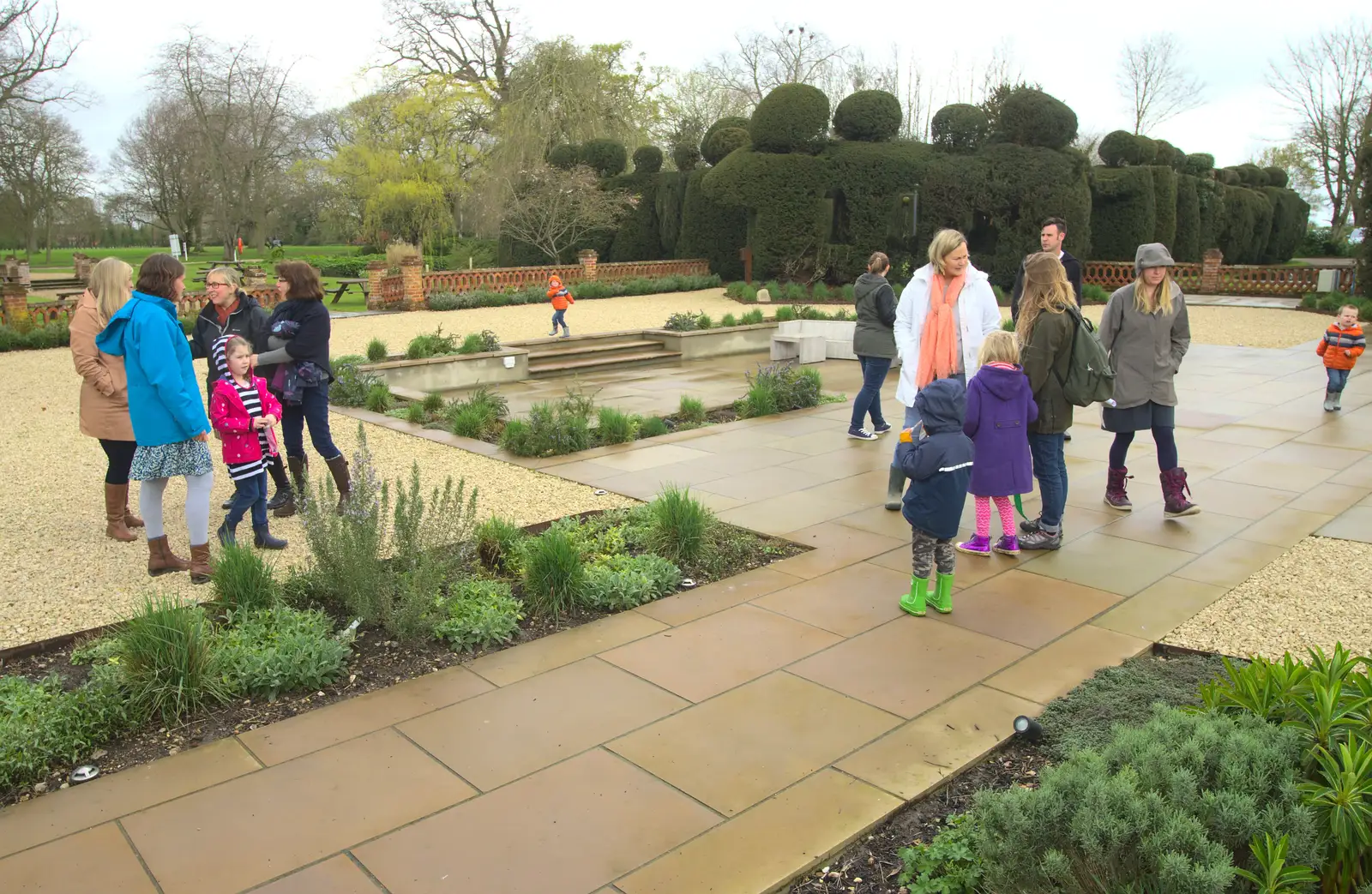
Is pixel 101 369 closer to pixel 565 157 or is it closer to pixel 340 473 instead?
pixel 340 473

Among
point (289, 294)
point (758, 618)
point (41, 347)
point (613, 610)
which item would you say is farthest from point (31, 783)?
point (41, 347)


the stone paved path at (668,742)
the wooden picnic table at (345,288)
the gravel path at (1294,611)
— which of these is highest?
the wooden picnic table at (345,288)

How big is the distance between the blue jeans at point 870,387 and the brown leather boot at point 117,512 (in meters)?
5.14

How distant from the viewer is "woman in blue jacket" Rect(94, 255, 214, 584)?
4.59m

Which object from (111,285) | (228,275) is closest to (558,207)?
(228,275)

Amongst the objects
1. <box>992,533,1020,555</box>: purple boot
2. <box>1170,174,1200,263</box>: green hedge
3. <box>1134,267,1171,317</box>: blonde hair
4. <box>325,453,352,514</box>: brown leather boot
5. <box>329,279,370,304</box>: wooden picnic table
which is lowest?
<box>992,533,1020,555</box>: purple boot

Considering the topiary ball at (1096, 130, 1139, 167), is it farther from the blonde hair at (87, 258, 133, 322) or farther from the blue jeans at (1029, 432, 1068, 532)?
the blonde hair at (87, 258, 133, 322)

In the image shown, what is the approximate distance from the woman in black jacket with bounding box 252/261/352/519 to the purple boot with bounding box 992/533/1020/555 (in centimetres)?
384

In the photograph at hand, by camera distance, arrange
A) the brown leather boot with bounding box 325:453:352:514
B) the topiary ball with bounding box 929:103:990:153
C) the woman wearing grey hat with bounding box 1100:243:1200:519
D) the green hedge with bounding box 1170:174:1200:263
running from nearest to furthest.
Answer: the woman wearing grey hat with bounding box 1100:243:1200:519 < the brown leather boot with bounding box 325:453:352:514 < the topiary ball with bounding box 929:103:990:153 < the green hedge with bounding box 1170:174:1200:263

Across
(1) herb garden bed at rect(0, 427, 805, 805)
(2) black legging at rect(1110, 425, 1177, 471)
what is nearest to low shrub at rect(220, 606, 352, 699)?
(1) herb garden bed at rect(0, 427, 805, 805)

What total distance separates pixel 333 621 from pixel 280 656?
494 millimetres

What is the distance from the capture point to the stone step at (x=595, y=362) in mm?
13406

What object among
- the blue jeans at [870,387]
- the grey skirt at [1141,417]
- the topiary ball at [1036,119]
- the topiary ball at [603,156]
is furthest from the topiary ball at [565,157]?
the grey skirt at [1141,417]

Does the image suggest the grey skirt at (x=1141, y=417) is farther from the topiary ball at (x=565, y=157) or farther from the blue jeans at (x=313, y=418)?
the topiary ball at (x=565, y=157)
